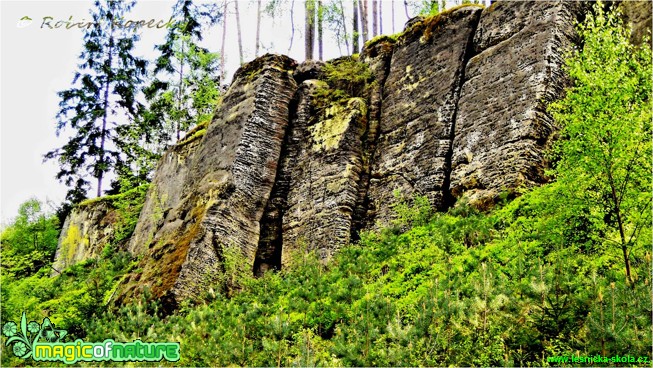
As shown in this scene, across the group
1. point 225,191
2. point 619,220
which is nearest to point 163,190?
point 225,191

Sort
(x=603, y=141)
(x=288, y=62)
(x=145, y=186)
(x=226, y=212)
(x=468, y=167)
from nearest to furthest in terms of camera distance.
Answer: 1. (x=603, y=141)
2. (x=468, y=167)
3. (x=226, y=212)
4. (x=288, y=62)
5. (x=145, y=186)

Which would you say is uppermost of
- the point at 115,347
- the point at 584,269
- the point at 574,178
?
the point at 574,178

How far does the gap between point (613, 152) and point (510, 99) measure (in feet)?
17.9

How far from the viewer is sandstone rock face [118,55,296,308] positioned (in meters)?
15.7

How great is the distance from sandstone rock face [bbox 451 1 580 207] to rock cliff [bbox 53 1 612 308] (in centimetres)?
4

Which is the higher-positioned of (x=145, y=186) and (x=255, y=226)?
(x=145, y=186)

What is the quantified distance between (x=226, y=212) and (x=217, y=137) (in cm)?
381

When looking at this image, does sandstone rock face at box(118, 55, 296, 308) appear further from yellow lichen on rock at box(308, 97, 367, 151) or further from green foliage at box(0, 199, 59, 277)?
green foliage at box(0, 199, 59, 277)

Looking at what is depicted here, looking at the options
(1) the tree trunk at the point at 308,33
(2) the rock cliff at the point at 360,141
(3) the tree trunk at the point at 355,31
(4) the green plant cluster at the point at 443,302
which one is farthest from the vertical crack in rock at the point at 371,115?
(3) the tree trunk at the point at 355,31

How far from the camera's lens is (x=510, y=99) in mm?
14930

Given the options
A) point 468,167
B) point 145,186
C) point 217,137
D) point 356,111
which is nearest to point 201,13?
point 145,186

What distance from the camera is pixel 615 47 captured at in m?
11.0

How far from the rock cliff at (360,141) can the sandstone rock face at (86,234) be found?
5514 millimetres

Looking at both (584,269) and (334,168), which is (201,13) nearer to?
(334,168)
